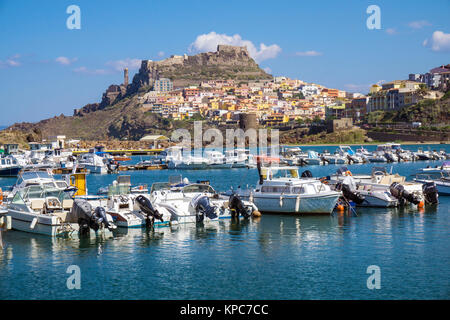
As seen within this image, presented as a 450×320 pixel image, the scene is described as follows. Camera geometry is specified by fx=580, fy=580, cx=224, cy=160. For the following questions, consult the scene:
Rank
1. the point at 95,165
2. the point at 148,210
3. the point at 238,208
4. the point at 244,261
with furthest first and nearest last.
→ 1. the point at 95,165
2. the point at 238,208
3. the point at 148,210
4. the point at 244,261

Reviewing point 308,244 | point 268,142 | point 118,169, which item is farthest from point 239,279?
point 268,142

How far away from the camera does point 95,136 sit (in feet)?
584

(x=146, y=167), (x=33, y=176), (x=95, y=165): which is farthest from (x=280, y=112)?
(x=33, y=176)

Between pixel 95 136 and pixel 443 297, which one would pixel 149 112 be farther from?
pixel 443 297

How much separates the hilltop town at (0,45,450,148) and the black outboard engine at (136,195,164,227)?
258ft

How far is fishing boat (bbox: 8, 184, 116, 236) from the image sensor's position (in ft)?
57.9

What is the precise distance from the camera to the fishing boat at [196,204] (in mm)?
20188

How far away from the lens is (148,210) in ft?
64.0

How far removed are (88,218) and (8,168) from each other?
32.5 m

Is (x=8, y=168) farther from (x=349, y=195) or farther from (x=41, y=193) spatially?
(x=349, y=195)

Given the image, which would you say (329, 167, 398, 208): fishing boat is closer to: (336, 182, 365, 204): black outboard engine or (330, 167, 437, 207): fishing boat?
(336, 182, 365, 204): black outboard engine

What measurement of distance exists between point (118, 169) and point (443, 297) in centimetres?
4428
